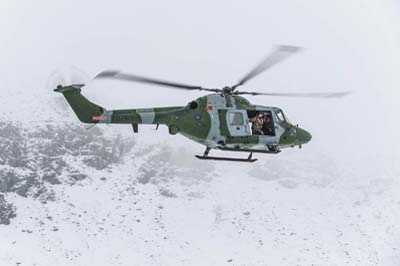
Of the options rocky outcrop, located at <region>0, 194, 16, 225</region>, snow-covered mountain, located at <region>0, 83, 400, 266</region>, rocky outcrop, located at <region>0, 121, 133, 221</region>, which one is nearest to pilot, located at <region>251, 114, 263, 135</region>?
snow-covered mountain, located at <region>0, 83, 400, 266</region>

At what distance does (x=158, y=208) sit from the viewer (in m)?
147

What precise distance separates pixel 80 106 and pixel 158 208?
124 metres

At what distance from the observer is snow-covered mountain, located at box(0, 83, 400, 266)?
115 metres

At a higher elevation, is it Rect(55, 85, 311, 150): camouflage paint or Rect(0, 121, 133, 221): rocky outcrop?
Rect(55, 85, 311, 150): camouflage paint

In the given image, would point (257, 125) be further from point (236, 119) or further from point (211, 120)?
point (211, 120)

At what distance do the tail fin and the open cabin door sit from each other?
5.85 m

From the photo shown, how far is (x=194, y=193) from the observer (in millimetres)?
167625

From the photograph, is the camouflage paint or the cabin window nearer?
the camouflage paint

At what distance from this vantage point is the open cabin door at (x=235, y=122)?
1072 inches

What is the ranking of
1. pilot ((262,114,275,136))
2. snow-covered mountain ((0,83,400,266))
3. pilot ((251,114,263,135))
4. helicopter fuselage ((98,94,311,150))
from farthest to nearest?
→ 1. snow-covered mountain ((0,83,400,266))
2. pilot ((262,114,275,136))
3. pilot ((251,114,263,135))
4. helicopter fuselage ((98,94,311,150))

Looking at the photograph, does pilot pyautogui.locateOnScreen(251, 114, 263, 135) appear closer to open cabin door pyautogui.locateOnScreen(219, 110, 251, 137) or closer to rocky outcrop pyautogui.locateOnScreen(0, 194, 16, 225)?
open cabin door pyautogui.locateOnScreen(219, 110, 251, 137)

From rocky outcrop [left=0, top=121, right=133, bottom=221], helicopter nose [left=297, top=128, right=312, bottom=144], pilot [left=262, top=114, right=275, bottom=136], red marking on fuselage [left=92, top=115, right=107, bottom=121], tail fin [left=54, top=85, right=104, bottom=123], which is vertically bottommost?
rocky outcrop [left=0, top=121, right=133, bottom=221]

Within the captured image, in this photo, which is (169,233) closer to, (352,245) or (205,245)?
(205,245)

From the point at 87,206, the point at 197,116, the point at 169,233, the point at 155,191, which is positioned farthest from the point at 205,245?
the point at 197,116
